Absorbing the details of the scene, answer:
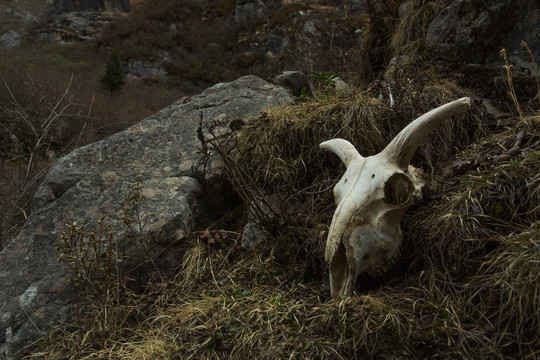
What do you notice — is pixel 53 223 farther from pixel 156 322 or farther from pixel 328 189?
pixel 328 189

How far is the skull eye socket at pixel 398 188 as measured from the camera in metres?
2.46

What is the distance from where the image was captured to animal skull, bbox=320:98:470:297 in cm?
235

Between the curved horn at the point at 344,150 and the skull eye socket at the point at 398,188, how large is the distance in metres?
0.30

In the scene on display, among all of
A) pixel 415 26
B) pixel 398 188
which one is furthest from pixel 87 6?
pixel 398 188

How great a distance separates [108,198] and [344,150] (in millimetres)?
1984

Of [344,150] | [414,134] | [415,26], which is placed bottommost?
[344,150]

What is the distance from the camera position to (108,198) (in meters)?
3.56

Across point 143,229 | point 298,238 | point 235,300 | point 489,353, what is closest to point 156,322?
point 235,300

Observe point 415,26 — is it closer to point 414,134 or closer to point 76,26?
point 414,134

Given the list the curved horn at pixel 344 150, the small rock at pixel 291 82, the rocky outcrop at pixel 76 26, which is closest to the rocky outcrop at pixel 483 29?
the small rock at pixel 291 82

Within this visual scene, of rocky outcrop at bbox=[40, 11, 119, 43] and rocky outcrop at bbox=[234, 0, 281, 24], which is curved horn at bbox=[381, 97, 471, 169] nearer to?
rocky outcrop at bbox=[234, 0, 281, 24]

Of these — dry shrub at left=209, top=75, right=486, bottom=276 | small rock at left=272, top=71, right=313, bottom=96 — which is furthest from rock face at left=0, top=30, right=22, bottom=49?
dry shrub at left=209, top=75, right=486, bottom=276

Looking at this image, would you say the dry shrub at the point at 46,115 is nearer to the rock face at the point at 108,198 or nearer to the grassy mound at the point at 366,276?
the rock face at the point at 108,198

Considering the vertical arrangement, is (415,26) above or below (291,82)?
above
